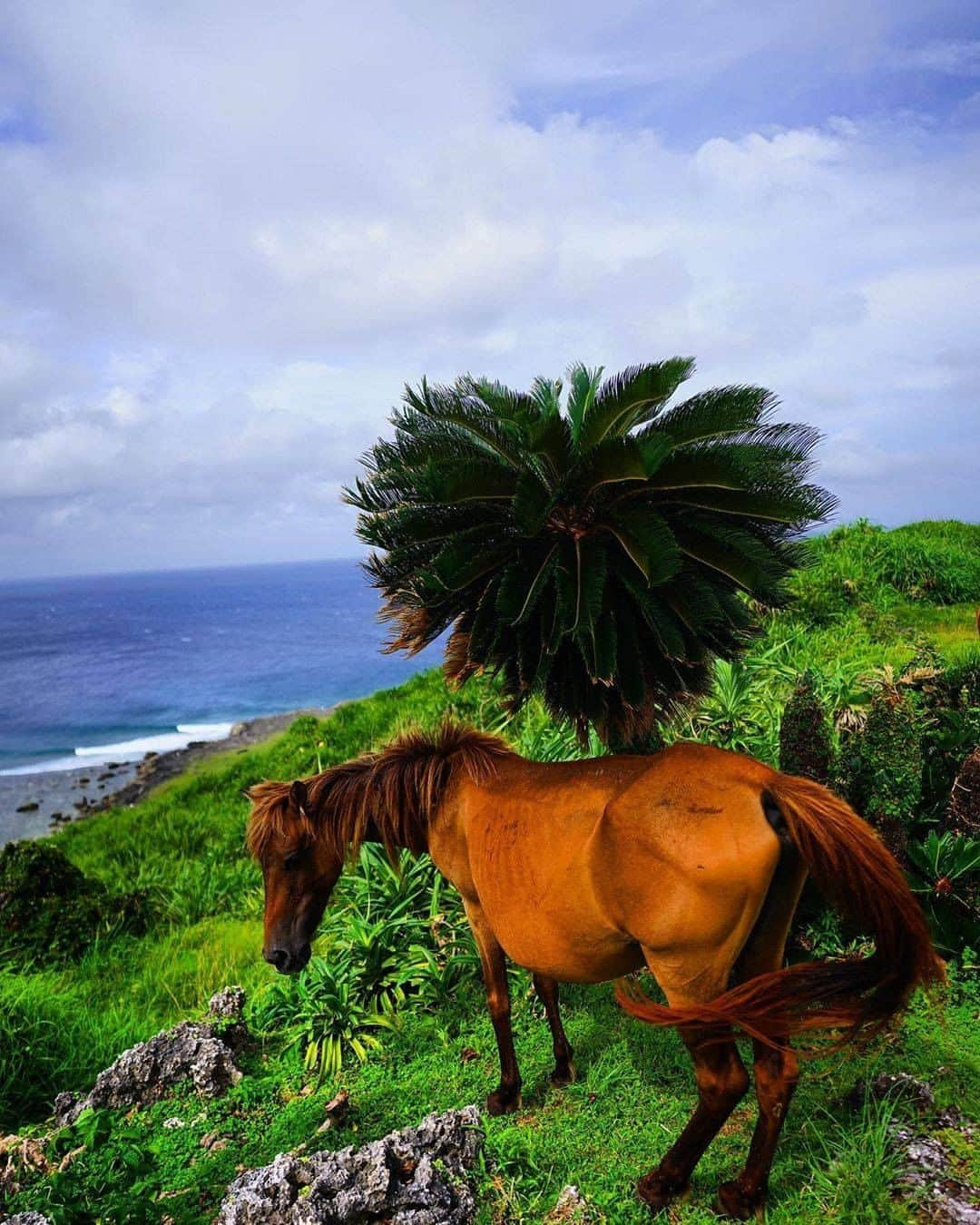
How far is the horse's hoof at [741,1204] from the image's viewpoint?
10.2ft

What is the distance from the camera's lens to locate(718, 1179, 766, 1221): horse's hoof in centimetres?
311

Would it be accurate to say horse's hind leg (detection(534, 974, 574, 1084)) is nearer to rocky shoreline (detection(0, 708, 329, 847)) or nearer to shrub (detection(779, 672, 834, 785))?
shrub (detection(779, 672, 834, 785))

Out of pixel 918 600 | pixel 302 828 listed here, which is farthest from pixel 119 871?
pixel 918 600

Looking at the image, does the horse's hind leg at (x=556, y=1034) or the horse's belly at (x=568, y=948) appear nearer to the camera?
the horse's belly at (x=568, y=948)

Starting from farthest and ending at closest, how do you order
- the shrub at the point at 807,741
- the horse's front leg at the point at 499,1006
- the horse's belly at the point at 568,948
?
the shrub at the point at 807,741, the horse's front leg at the point at 499,1006, the horse's belly at the point at 568,948

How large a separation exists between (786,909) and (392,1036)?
281cm

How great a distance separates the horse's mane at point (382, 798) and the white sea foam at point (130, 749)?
2086cm

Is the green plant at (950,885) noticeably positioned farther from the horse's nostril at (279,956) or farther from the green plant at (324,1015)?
the horse's nostril at (279,956)

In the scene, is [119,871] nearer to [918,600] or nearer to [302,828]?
[302,828]

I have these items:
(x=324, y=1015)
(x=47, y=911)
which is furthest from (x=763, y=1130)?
(x=47, y=911)

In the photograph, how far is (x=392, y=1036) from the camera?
4.80 m

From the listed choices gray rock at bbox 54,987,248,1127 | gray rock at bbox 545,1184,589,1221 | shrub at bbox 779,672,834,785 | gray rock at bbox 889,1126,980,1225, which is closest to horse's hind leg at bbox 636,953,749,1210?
gray rock at bbox 545,1184,589,1221

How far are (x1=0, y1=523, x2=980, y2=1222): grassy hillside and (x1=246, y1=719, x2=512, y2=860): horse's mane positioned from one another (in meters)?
1.35

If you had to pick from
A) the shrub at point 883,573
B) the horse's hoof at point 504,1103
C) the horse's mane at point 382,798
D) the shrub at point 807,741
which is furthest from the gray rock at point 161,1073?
the shrub at point 883,573
